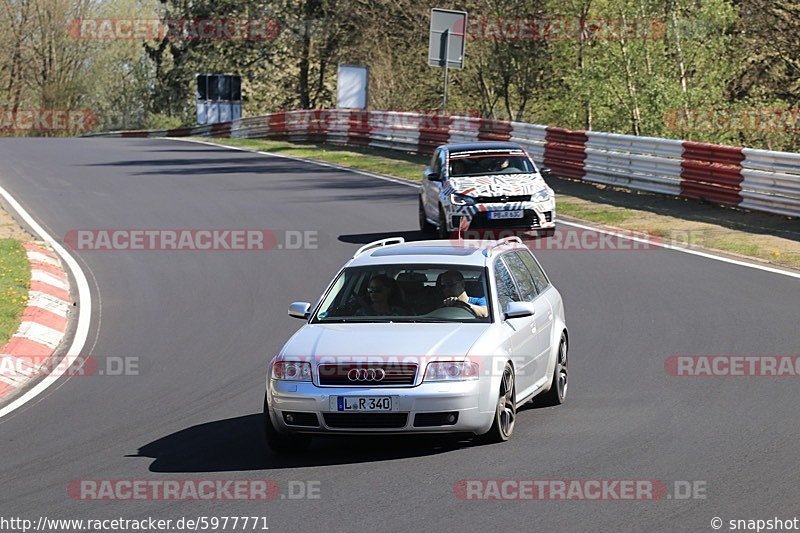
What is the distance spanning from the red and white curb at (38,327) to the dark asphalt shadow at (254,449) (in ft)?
9.12

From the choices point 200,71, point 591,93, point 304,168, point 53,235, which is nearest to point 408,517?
point 53,235

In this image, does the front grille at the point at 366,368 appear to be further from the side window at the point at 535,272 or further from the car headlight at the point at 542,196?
the car headlight at the point at 542,196

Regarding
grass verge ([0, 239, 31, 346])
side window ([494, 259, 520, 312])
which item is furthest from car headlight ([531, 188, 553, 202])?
side window ([494, 259, 520, 312])

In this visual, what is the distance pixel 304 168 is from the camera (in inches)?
1227

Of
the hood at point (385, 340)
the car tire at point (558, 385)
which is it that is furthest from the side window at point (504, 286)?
the car tire at point (558, 385)

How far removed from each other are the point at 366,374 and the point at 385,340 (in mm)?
388

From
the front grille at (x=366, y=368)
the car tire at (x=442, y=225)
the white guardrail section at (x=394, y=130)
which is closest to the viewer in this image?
the front grille at (x=366, y=368)

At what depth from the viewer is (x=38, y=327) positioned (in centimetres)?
1360

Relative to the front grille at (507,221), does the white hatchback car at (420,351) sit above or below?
above

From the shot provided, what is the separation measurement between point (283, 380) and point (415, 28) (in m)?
37.8

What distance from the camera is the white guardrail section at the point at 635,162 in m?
23.3

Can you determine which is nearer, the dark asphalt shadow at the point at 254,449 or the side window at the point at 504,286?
the dark asphalt shadow at the point at 254,449

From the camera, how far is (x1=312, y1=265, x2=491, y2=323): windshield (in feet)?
29.9

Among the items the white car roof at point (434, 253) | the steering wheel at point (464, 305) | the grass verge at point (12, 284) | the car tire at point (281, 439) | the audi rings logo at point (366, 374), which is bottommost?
the grass verge at point (12, 284)
